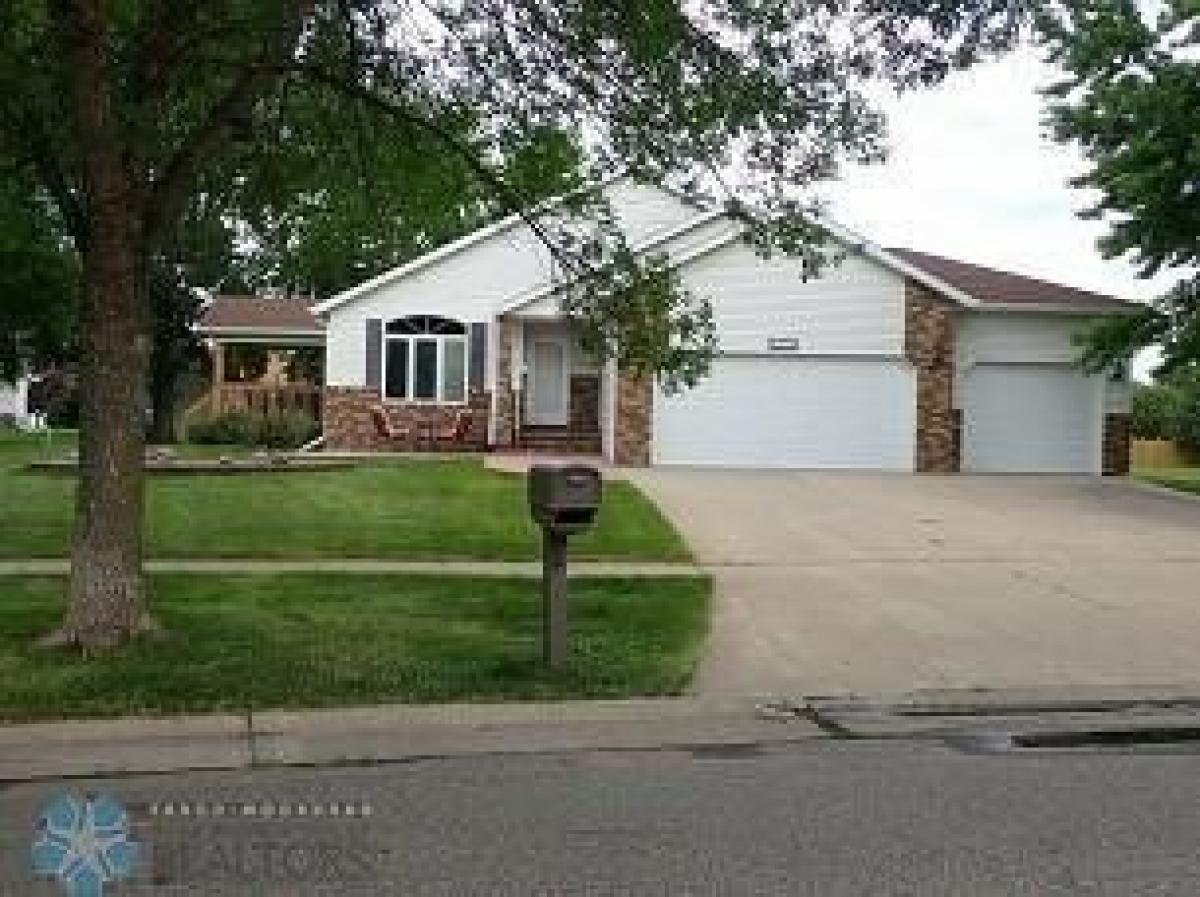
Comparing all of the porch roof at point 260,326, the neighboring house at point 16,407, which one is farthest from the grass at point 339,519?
the neighboring house at point 16,407

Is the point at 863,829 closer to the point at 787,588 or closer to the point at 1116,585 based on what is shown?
the point at 787,588

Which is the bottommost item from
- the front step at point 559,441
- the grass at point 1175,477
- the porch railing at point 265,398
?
the grass at point 1175,477

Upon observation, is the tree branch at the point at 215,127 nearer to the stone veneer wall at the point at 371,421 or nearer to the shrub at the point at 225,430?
the stone veneer wall at the point at 371,421

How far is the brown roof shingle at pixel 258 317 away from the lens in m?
45.4

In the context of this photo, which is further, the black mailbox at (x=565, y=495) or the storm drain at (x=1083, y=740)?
the black mailbox at (x=565, y=495)

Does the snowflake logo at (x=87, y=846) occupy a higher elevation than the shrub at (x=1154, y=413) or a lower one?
lower

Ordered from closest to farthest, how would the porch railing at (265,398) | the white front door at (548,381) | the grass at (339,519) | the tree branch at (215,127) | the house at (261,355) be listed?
the tree branch at (215,127)
the grass at (339,519)
the white front door at (548,381)
the porch railing at (265,398)
the house at (261,355)

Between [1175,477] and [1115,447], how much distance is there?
1.59m

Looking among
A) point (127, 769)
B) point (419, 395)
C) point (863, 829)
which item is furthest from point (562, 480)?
point (419, 395)

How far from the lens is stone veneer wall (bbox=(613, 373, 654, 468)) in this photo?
1276 inches

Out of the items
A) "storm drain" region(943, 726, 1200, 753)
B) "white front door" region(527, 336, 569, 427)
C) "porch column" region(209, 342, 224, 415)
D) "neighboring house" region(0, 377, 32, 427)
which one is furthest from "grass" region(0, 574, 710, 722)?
"neighboring house" region(0, 377, 32, 427)

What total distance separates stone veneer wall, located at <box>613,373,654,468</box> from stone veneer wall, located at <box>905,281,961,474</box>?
15.8 ft

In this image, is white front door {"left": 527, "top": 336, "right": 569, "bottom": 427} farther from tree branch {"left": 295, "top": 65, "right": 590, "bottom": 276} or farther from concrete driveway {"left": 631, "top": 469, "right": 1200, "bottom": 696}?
tree branch {"left": 295, "top": 65, "right": 590, "bottom": 276}

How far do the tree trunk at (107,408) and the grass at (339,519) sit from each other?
572 cm
